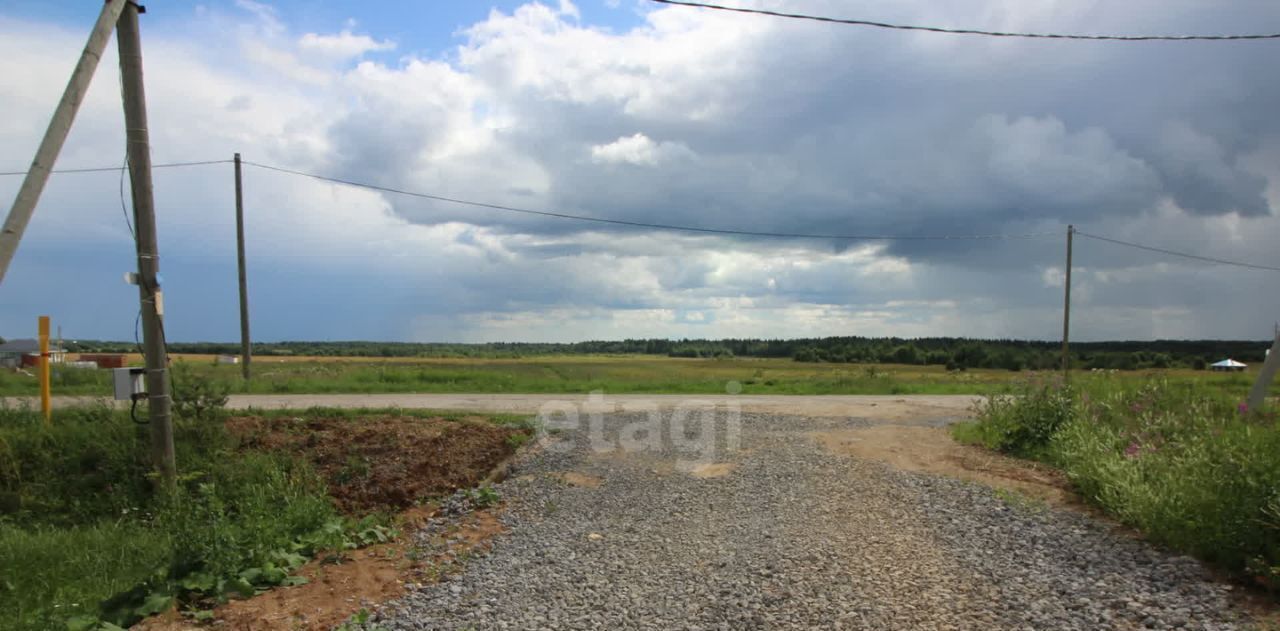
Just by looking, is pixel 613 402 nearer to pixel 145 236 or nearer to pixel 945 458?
pixel 945 458

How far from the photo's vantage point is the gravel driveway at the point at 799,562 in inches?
206

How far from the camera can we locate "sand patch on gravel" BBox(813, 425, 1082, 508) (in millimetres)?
8742

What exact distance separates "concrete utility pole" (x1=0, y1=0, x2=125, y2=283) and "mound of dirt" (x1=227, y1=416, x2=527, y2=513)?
4143 millimetres

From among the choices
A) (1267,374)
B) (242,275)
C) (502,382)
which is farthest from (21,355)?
(1267,374)

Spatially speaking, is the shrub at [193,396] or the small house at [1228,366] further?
the small house at [1228,366]

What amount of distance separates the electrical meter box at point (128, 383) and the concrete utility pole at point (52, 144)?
3.88 metres

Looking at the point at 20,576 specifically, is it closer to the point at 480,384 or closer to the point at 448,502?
the point at 448,502

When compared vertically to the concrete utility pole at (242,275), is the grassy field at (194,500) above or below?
below

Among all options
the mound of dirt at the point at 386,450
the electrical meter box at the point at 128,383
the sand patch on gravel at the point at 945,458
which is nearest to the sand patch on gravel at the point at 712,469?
the sand patch on gravel at the point at 945,458

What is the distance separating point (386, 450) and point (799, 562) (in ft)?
20.2

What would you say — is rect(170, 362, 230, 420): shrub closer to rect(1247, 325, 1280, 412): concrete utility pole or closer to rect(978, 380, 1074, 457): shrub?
rect(978, 380, 1074, 457): shrub

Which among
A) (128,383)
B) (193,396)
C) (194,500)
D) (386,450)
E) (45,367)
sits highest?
(45,367)

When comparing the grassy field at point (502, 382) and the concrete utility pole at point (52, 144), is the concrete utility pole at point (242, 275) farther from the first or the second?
the concrete utility pole at point (52, 144)

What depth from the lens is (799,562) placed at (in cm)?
621
